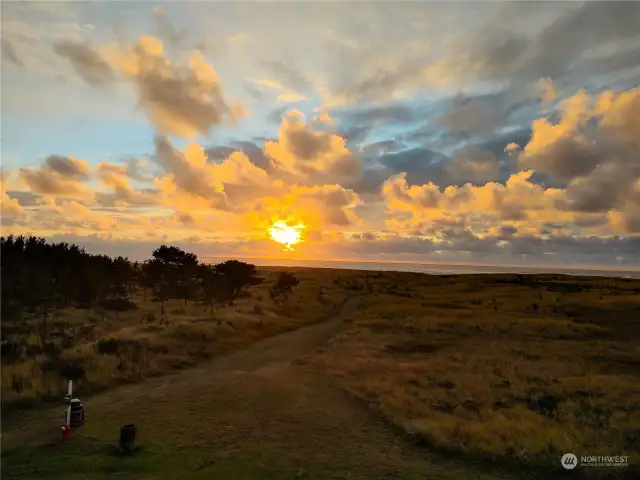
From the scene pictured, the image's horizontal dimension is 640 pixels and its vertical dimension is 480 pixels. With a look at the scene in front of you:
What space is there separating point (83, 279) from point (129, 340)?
25356 millimetres

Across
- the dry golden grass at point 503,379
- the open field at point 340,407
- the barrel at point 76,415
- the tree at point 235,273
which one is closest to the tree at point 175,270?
the tree at point 235,273

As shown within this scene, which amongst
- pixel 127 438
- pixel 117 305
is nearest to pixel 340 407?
pixel 127 438

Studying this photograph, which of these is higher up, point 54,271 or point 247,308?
point 54,271

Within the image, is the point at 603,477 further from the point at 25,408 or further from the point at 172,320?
the point at 172,320

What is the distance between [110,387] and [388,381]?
14.7 metres

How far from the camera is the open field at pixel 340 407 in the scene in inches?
545

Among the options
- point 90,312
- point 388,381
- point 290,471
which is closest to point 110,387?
point 290,471

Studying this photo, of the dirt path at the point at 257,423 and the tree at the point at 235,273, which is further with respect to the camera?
the tree at the point at 235,273

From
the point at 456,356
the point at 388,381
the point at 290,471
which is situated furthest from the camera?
the point at 456,356

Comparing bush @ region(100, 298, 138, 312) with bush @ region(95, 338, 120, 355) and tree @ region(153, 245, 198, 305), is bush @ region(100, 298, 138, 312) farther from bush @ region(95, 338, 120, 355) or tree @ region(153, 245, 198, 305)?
bush @ region(95, 338, 120, 355)

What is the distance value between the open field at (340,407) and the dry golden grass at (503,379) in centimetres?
11

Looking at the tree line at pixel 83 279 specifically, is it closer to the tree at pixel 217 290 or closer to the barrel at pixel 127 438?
the tree at pixel 217 290

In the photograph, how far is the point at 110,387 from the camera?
71.6ft

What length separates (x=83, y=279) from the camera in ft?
163
